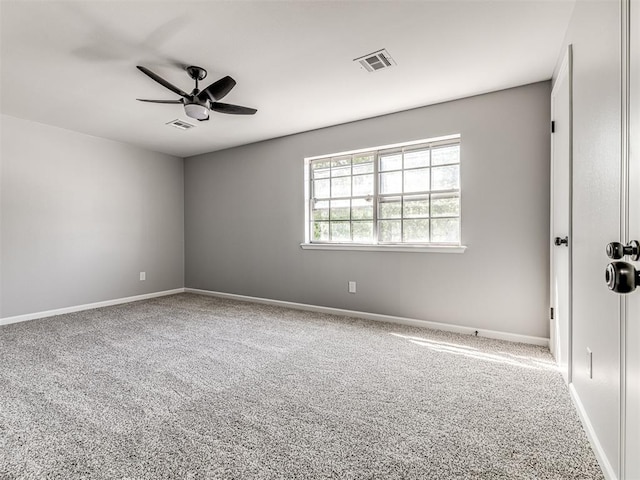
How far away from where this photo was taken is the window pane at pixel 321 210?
4.45m

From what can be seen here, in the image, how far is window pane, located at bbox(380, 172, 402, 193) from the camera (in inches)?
153

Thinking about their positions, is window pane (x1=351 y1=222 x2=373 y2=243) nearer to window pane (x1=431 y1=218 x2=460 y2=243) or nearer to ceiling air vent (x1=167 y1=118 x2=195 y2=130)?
window pane (x1=431 y1=218 x2=460 y2=243)

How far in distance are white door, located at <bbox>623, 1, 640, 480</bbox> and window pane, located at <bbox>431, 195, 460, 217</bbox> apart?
2.40m

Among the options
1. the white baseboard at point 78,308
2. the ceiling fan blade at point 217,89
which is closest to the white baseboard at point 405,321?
the white baseboard at point 78,308

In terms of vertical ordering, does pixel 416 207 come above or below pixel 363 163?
below

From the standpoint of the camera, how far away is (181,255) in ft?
19.3

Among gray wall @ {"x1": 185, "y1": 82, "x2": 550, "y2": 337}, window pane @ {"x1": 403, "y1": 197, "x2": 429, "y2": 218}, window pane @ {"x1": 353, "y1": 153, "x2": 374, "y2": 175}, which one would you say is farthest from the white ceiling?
window pane @ {"x1": 403, "y1": 197, "x2": 429, "y2": 218}

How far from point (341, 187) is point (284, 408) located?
9.89 feet

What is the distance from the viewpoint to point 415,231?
12.4ft

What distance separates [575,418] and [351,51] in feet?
9.35

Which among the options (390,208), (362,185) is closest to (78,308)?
(362,185)

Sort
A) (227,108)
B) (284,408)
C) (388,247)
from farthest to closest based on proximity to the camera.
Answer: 1. (388,247)
2. (227,108)
3. (284,408)

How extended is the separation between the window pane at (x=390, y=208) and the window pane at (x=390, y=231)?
0.25 ft

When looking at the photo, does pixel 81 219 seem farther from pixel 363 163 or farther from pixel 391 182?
pixel 391 182
